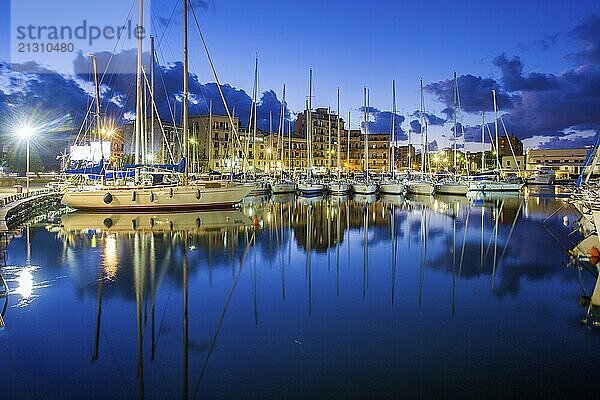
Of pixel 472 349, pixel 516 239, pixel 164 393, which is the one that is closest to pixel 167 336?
pixel 164 393

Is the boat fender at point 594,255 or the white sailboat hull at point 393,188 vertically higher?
the white sailboat hull at point 393,188

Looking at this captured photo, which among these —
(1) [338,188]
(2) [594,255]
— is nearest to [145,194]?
(2) [594,255]

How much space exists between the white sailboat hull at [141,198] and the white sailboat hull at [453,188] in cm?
3789

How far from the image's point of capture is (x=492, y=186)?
229 feet

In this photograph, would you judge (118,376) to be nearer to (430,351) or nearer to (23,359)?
(23,359)

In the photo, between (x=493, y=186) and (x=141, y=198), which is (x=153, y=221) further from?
(x=493, y=186)

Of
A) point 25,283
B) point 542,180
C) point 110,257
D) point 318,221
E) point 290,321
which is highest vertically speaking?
point 542,180

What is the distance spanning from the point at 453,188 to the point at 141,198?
4288 cm

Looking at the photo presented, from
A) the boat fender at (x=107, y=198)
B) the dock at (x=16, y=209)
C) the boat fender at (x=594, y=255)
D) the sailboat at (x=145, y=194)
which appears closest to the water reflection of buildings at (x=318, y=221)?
the sailboat at (x=145, y=194)

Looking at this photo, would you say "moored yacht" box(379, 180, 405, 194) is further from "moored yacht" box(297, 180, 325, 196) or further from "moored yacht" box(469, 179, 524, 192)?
"moored yacht" box(469, 179, 524, 192)

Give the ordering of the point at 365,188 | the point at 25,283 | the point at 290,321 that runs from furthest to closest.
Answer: the point at 365,188
the point at 25,283
the point at 290,321

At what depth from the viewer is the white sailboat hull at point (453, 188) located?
63.1m

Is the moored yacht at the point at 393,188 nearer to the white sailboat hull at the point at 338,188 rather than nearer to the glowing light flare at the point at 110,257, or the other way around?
the white sailboat hull at the point at 338,188

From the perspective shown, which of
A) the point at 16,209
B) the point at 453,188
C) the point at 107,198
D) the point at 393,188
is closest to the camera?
the point at 16,209
